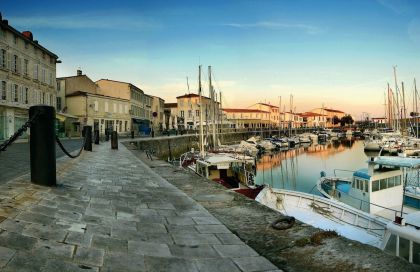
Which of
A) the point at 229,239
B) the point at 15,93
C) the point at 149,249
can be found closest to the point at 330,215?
the point at 229,239

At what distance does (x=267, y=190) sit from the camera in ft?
53.2

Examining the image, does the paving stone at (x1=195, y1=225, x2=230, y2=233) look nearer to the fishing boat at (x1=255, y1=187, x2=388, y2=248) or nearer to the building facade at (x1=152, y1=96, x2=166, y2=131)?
the fishing boat at (x1=255, y1=187, x2=388, y2=248)

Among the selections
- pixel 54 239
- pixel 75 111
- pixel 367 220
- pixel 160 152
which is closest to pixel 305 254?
pixel 54 239

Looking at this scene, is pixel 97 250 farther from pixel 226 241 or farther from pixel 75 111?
pixel 75 111

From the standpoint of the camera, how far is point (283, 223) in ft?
16.5

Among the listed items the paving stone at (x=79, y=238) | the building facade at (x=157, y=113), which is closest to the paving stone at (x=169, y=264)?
the paving stone at (x=79, y=238)

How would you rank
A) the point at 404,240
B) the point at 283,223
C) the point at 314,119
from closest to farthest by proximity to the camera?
1. the point at 283,223
2. the point at 404,240
3. the point at 314,119

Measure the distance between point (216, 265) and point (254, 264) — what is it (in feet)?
1.38

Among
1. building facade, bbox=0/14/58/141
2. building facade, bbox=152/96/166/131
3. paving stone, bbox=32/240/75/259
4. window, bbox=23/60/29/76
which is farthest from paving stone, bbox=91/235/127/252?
building facade, bbox=152/96/166/131

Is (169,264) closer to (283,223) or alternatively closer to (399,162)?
(283,223)

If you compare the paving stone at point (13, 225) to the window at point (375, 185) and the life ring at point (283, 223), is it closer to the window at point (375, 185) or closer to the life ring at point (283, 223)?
the life ring at point (283, 223)

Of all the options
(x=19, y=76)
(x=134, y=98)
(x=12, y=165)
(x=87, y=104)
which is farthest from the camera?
(x=134, y=98)

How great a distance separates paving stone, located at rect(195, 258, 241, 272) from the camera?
3.44 metres

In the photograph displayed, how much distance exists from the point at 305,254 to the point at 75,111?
49768 millimetres
